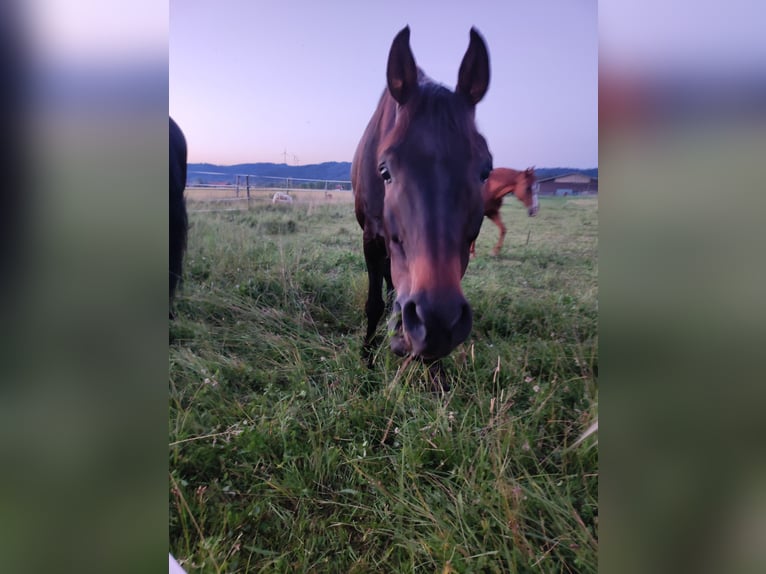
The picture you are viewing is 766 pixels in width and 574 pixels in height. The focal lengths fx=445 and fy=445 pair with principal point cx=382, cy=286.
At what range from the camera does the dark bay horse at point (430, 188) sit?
5.04 ft

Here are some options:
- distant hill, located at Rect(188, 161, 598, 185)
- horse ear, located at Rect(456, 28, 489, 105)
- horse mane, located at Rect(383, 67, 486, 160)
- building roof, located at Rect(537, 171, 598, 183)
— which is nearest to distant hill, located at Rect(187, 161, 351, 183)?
distant hill, located at Rect(188, 161, 598, 185)

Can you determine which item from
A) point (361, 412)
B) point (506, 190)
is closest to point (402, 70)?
point (506, 190)

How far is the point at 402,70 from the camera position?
1626mm

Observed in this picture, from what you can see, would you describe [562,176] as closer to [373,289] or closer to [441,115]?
[441,115]

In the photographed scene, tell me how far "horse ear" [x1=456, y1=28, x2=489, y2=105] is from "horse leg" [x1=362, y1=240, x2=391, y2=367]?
0.65 metres

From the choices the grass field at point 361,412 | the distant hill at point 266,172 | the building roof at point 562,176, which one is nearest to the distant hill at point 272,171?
the distant hill at point 266,172

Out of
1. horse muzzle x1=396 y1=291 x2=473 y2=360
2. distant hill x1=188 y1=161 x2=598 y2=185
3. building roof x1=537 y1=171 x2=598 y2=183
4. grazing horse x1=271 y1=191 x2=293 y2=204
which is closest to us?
building roof x1=537 y1=171 x2=598 y2=183

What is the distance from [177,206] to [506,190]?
1.39 m

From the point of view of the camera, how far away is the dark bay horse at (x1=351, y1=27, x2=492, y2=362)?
154 centimetres

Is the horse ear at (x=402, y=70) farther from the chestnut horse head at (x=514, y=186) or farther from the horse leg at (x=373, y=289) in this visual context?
the horse leg at (x=373, y=289)

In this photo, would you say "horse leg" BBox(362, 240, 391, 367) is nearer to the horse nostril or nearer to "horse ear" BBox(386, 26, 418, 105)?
the horse nostril
